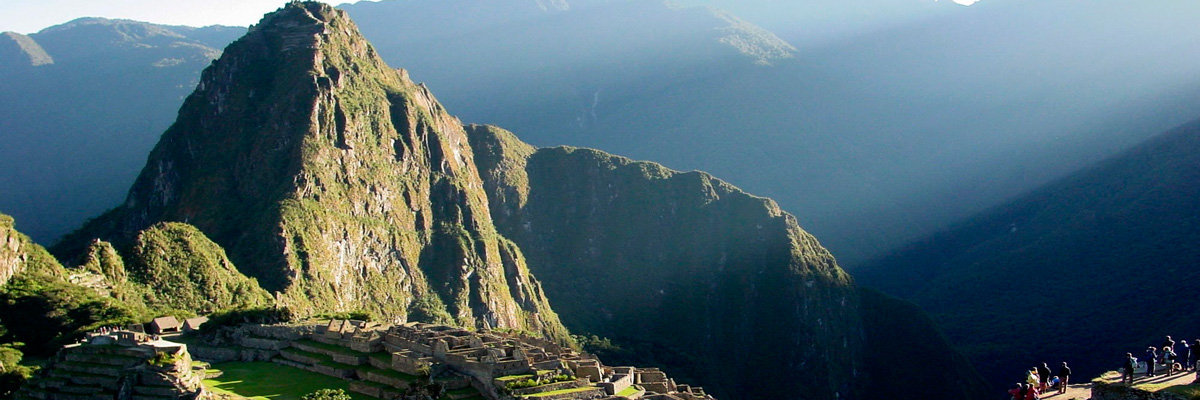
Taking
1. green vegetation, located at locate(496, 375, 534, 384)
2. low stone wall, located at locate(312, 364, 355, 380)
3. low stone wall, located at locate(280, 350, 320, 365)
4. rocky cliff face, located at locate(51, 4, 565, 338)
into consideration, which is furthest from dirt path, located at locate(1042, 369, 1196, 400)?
rocky cliff face, located at locate(51, 4, 565, 338)

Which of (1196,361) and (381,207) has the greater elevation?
(381,207)

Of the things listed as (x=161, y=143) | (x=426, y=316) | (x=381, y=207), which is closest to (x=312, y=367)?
(x=426, y=316)

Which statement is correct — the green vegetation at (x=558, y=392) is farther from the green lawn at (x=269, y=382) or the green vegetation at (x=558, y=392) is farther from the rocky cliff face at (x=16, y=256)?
the rocky cliff face at (x=16, y=256)

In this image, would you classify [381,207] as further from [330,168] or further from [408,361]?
[408,361]

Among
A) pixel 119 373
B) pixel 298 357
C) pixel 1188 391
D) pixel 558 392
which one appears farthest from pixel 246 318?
pixel 1188 391

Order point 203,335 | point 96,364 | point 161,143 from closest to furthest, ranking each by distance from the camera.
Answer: point 96,364 → point 203,335 → point 161,143

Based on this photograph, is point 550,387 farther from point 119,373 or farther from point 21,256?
point 21,256
